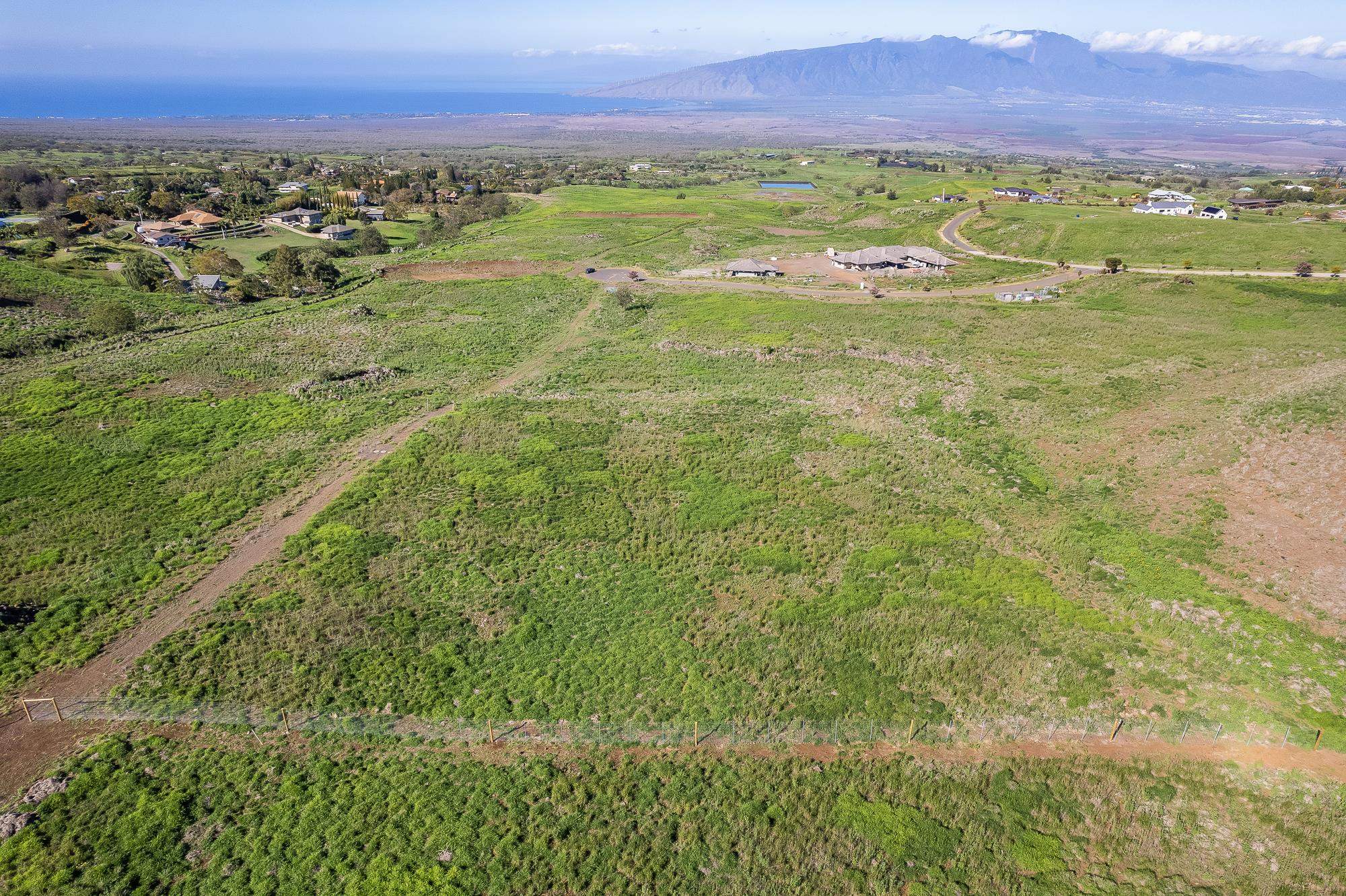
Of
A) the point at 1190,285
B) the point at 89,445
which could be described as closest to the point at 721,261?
the point at 1190,285

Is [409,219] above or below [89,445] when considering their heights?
above

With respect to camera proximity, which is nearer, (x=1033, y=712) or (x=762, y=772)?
(x=762, y=772)

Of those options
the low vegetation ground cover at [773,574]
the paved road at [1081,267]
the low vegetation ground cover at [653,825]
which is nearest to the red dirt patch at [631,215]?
the paved road at [1081,267]

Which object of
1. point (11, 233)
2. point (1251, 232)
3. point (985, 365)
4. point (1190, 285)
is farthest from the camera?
point (11, 233)

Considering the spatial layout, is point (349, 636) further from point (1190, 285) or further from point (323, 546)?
point (1190, 285)

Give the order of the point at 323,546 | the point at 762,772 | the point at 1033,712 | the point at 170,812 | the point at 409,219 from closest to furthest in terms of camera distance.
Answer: the point at 170,812 < the point at 762,772 < the point at 1033,712 < the point at 323,546 < the point at 409,219

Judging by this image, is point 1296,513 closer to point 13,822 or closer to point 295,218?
point 13,822

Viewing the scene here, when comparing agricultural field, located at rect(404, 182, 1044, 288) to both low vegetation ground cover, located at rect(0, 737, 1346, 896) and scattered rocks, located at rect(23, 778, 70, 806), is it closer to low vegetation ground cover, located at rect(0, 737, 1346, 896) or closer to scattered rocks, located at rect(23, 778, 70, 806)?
low vegetation ground cover, located at rect(0, 737, 1346, 896)
